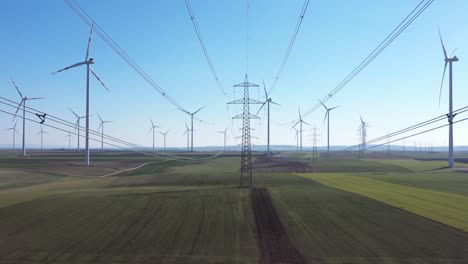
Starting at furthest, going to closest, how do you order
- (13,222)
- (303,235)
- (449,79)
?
(449,79) → (13,222) → (303,235)

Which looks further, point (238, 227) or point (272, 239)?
point (238, 227)

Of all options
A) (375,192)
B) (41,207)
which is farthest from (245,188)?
(41,207)

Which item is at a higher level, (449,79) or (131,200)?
(449,79)

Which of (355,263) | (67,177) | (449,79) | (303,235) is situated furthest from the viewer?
(449,79)

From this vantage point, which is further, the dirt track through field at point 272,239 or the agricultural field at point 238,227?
the agricultural field at point 238,227

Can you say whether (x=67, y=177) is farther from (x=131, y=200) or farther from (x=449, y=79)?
(x=449, y=79)

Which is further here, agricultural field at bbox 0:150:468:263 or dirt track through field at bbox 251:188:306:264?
agricultural field at bbox 0:150:468:263

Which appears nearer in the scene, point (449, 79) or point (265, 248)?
point (265, 248)
